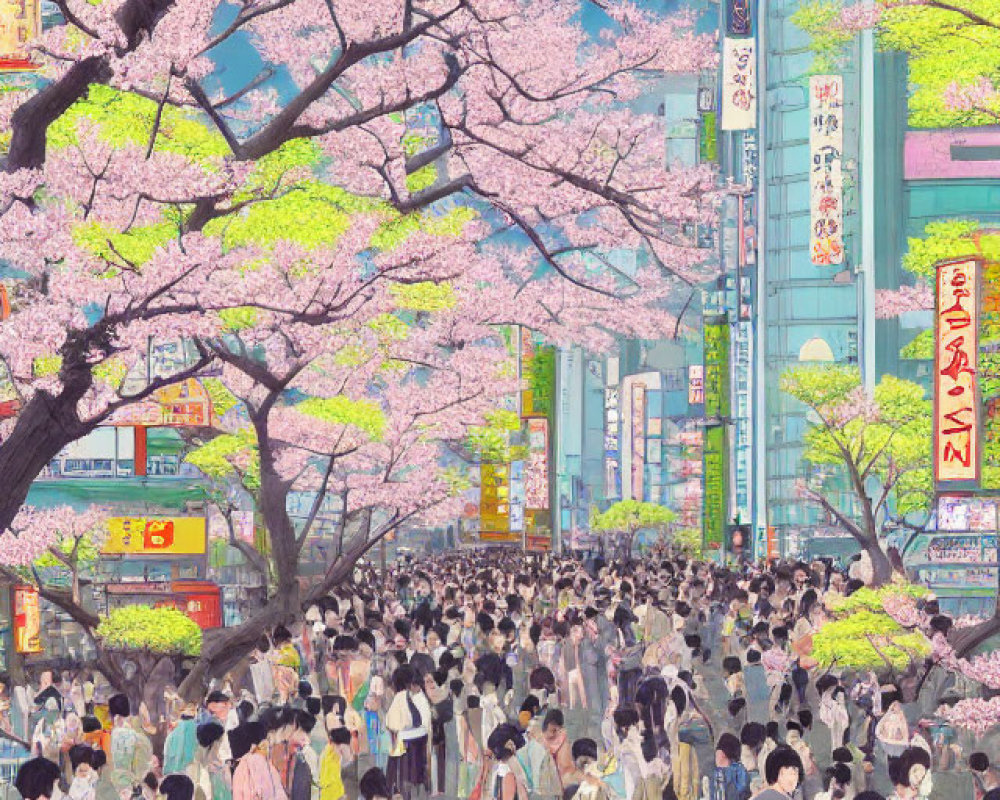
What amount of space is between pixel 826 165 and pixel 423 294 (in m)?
32.7

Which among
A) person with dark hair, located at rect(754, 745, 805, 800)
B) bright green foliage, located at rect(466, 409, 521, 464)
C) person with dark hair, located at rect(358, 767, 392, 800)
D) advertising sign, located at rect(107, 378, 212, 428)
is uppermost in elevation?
advertising sign, located at rect(107, 378, 212, 428)

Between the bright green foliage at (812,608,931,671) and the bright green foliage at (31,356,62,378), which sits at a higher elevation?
the bright green foliage at (31,356,62,378)

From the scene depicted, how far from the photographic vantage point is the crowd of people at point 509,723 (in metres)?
10.6

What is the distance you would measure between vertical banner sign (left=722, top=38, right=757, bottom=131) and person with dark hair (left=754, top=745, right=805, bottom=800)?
52.3m

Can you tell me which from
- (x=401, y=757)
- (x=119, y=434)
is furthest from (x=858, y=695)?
(x=119, y=434)

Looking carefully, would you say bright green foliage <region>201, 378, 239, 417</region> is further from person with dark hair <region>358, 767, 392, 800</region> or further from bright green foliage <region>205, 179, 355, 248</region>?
person with dark hair <region>358, 767, 392, 800</region>

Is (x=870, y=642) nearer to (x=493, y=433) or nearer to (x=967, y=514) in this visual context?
(x=493, y=433)

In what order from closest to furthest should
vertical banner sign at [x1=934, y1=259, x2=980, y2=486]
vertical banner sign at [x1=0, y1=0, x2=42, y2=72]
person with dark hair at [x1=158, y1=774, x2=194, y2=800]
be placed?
person with dark hair at [x1=158, y1=774, x2=194, y2=800], vertical banner sign at [x1=0, y1=0, x2=42, y2=72], vertical banner sign at [x1=934, y1=259, x2=980, y2=486]

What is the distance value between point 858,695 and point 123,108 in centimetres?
1034

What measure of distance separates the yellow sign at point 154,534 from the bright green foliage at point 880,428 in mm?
12306

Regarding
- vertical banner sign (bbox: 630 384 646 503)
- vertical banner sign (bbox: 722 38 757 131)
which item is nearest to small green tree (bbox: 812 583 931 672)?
vertical banner sign (bbox: 722 38 757 131)

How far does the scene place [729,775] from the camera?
1032 centimetres

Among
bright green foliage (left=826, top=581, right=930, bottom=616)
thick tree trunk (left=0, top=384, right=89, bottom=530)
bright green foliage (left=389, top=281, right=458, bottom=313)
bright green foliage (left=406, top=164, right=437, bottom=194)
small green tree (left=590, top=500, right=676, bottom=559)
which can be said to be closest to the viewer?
thick tree trunk (left=0, top=384, right=89, bottom=530)

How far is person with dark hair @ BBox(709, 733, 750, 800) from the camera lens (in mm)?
10234
